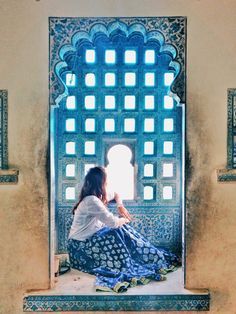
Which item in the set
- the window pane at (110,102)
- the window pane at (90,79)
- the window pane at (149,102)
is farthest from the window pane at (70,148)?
the window pane at (149,102)

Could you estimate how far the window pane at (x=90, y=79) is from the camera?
547cm

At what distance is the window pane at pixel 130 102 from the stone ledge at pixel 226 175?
1796mm

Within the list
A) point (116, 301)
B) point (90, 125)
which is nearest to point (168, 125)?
point (90, 125)

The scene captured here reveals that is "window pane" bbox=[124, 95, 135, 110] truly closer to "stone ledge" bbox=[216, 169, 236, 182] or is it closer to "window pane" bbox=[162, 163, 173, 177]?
"window pane" bbox=[162, 163, 173, 177]

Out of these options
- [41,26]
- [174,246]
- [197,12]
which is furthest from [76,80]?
[174,246]

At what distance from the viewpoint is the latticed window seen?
5.46 metres

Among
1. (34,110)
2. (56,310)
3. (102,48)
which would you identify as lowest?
(56,310)

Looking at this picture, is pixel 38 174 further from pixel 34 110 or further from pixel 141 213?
pixel 141 213

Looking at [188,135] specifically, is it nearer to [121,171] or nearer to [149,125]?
[149,125]

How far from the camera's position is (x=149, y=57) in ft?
17.9

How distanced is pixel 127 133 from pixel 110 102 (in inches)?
16.9

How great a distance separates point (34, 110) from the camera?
404cm

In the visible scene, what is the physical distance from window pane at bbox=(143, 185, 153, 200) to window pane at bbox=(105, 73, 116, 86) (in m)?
1.32

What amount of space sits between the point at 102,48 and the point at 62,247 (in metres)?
2.44
